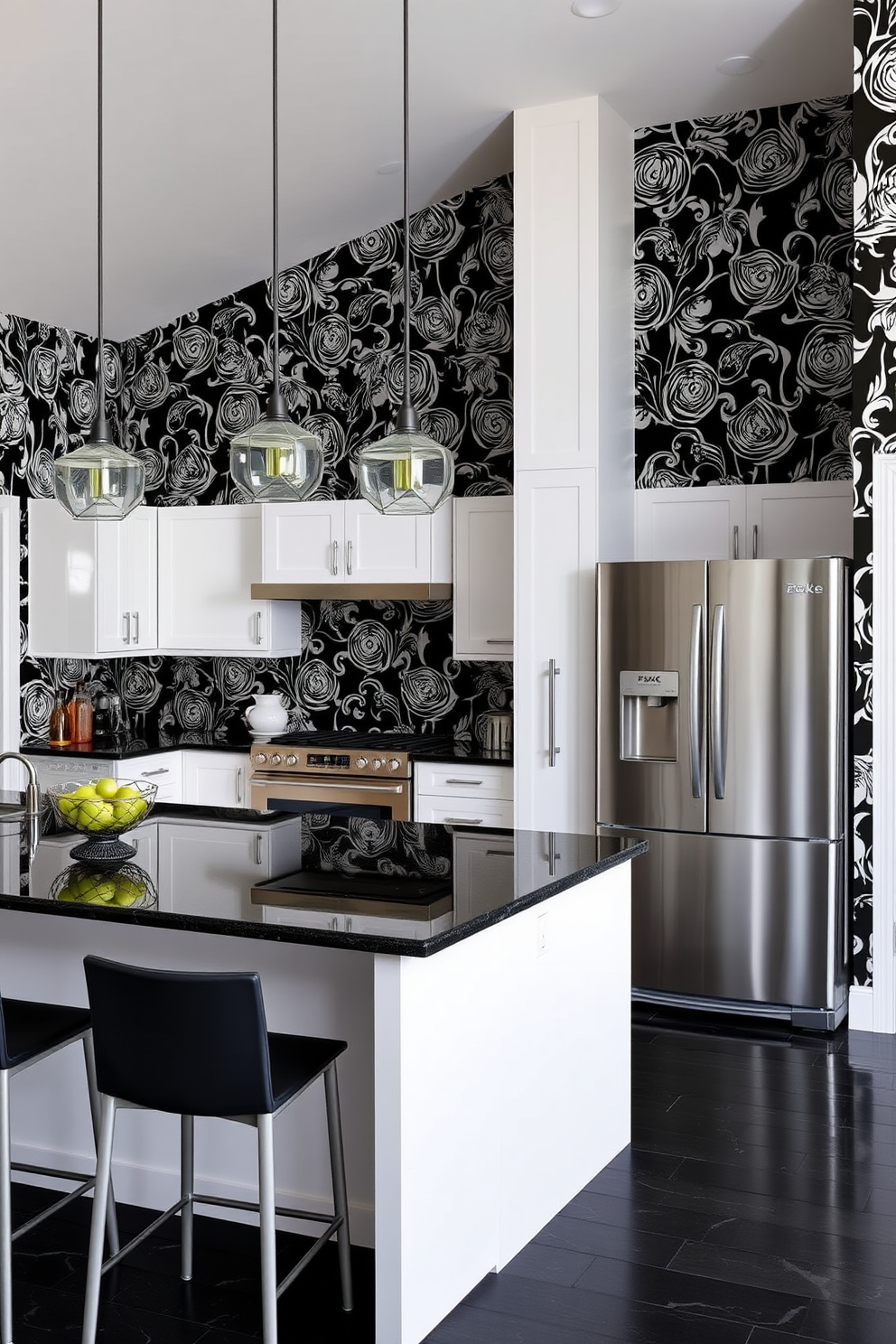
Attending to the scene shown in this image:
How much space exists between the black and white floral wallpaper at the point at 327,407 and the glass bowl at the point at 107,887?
320 cm

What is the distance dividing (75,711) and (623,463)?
2949mm

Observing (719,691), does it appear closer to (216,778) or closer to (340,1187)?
(340,1187)

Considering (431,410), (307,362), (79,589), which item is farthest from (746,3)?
(79,589)

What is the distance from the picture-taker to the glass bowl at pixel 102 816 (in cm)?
315

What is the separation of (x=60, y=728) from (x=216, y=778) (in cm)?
82

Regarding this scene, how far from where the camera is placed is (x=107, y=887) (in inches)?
110

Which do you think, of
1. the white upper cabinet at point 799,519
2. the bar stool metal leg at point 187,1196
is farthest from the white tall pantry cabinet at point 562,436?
the bar stool metal leg at point 187,1196

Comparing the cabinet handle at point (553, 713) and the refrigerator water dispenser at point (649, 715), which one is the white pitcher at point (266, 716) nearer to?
the cabinet handle at point (553, 713)

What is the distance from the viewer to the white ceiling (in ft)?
14.1

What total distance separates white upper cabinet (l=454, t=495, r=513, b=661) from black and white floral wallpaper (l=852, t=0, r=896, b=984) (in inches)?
61.5

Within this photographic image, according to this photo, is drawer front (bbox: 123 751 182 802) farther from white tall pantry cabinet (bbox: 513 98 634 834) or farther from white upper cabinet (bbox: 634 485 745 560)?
white upper cabinet (bbox: 634 485 745 560)

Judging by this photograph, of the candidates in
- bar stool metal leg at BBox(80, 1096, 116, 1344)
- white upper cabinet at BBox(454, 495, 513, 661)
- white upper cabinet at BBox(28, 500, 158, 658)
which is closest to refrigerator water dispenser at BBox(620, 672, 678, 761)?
white upper cabinet at BBox(454, 495, 513, 661)

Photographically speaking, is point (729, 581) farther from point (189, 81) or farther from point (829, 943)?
point (189, 81)

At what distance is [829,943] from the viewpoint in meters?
4.61
